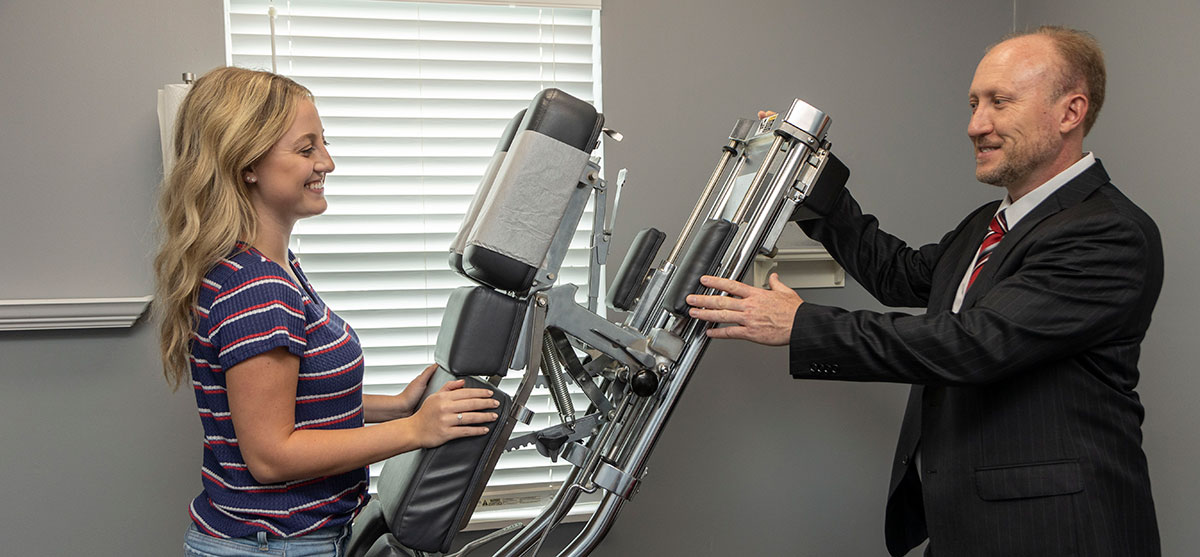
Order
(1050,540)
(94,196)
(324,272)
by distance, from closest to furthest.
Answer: (1050,540)
(94,196)
(324,272)

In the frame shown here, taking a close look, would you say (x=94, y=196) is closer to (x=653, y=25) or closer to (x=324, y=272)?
(x=324, y=272)

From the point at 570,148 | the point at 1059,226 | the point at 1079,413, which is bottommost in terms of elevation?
the point at 1079,413

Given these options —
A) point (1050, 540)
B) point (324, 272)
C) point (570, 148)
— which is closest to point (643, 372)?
point (570, 148)

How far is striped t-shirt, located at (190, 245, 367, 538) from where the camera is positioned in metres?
1.09

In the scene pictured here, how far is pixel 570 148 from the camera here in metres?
1.23

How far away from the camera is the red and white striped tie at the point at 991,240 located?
152 centimetres

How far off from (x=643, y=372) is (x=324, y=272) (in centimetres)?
95

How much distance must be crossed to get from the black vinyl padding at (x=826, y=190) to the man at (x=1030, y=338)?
22cm

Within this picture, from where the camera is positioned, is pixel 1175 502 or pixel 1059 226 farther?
pixel 1175 502

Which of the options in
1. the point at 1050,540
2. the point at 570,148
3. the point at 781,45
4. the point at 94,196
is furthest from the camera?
the point at 781,45

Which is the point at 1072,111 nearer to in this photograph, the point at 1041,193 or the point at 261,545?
the point at 1041,193

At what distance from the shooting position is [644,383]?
4.46 ft

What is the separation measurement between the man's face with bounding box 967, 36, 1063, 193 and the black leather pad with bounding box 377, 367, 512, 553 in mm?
930

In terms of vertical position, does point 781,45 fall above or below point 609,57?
above
